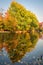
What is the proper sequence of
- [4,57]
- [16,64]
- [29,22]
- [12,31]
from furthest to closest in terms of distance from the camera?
[29,22]
[12,31]
[4,57]
[16,64]

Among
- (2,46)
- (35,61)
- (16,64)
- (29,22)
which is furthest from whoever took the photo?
(29,22)

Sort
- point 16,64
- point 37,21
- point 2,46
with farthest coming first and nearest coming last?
point 37,21 < point 2,46 < point 16,64

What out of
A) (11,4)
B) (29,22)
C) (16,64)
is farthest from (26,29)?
(16,64)

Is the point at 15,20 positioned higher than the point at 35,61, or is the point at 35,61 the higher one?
the point at 15,20

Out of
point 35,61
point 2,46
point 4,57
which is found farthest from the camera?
point 2,46

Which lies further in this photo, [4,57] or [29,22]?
[29,22]

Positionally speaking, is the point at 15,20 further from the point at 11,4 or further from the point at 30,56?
the point at 30,56

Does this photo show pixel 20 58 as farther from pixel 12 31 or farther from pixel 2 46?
pixel 12 31

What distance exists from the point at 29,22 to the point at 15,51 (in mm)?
11852

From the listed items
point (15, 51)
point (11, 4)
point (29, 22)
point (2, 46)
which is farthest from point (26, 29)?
point (15, 51)

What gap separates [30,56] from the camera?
7.52 metres

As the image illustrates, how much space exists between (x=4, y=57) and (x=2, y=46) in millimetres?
1909

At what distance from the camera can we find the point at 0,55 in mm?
7875

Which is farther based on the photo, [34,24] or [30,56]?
[34,24]
